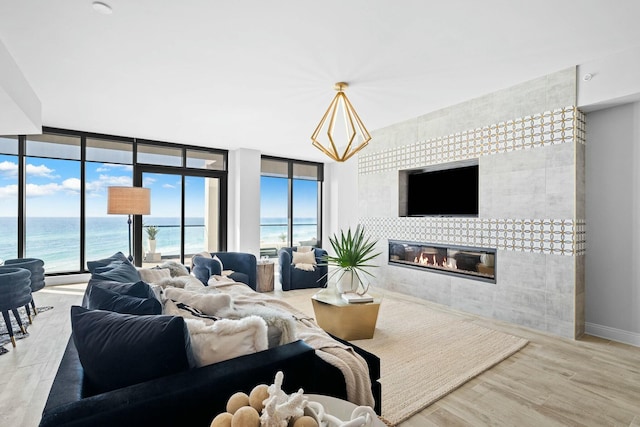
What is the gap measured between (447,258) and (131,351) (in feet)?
14.4

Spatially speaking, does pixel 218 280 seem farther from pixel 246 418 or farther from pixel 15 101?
pixel 246 418

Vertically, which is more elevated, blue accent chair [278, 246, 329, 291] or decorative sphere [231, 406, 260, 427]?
decorative sphere [231, 406, 260, 427]

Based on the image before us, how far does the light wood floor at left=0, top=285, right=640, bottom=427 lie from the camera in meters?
2.06

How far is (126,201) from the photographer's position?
12.8ft

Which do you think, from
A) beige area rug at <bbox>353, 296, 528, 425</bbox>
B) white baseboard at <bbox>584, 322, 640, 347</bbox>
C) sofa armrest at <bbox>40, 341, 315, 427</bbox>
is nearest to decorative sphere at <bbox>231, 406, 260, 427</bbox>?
sofa armrest at <bbox>40, 341, 315, 427</bbox>

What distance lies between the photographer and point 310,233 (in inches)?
333

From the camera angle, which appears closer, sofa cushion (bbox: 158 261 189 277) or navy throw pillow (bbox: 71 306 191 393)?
navy throw pillow (bbox: 71 306 191 393)

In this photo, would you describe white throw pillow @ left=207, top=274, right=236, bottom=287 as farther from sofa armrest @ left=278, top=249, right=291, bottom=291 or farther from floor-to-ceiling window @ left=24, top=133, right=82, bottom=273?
floor-to-ceiling window @ left=24, top=133, right=82, bottom=273

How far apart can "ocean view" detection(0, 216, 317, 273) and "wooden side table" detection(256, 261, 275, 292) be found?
2.08 m

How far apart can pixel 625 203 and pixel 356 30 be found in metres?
3.29

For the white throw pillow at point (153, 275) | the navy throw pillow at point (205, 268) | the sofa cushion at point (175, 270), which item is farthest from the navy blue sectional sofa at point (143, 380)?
the navy throw pillow at point (205, 268)

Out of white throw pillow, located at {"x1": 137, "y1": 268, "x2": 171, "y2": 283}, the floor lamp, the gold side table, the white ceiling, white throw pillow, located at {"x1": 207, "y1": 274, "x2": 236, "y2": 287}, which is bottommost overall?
the gold side table

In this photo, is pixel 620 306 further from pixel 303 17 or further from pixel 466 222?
pixel 303 17

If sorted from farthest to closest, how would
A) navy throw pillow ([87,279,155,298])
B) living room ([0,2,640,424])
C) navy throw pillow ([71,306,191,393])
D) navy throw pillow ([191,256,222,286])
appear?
1. navy throw pillow ([191,256,222,286])
2. living room ([0,2,640,424])
3. navy throw pillow ([87,279,155,298])
4. navy throw pillow ([71,306,191,393])
